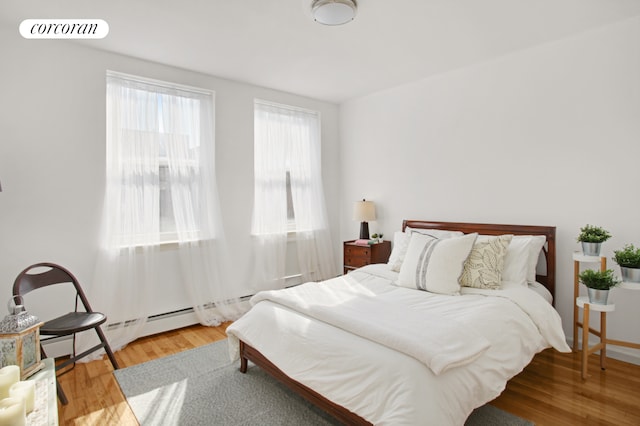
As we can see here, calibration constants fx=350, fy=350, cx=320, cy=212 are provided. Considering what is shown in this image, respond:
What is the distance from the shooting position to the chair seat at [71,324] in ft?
7.58

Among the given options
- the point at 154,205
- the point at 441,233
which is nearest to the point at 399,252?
the point at 441,233

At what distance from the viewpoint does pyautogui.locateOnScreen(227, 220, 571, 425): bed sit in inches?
63.5

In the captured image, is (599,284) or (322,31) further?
(322,31)

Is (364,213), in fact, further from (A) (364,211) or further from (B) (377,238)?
(B) (377,238)

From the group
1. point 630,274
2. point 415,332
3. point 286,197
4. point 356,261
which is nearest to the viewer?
point 415,332

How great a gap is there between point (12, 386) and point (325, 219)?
3.68 meters

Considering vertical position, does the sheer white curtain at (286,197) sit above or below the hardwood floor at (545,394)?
above

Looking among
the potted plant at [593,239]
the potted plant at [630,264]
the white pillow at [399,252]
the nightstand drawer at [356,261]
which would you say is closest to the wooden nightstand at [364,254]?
the nightstand drawer at [356,261]

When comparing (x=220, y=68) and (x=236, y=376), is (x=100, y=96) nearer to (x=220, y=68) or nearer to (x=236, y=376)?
(x=220, y=68)

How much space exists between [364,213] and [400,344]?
8.95 feet

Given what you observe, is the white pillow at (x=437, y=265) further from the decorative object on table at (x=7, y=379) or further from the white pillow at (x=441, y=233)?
the decorative object on table at (x=7, y=379)

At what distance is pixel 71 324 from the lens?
2.42 metres

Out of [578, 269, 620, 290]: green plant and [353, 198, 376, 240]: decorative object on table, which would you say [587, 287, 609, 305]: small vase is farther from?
[353, 198, 376, 240]: decorative object on table

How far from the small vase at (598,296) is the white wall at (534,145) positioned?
1.56 ft
